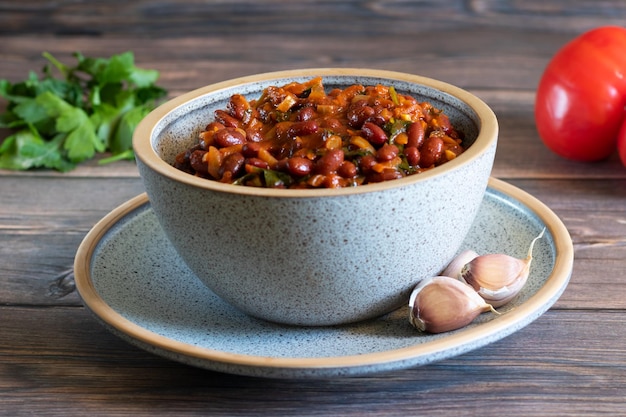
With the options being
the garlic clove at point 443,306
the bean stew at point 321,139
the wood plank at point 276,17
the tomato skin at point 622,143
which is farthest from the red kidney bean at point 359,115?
the wood plank at point 276,17

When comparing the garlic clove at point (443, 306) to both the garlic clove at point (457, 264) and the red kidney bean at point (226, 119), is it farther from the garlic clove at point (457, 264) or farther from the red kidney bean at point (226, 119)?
the red kidney bean at point (226, 119)

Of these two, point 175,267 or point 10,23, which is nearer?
point 175,267

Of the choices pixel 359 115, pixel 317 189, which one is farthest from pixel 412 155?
pixel 317 189

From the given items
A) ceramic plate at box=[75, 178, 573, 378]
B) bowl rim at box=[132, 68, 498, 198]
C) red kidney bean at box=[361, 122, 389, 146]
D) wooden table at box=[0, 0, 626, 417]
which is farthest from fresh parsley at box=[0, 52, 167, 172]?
red kidney bean at box=[361, 122, 389, 146]

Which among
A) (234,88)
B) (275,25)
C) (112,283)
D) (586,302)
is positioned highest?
(234,88)

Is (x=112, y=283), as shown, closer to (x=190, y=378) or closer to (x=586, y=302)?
(x=190, y=378)

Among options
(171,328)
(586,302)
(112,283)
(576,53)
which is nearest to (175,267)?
(112,283)

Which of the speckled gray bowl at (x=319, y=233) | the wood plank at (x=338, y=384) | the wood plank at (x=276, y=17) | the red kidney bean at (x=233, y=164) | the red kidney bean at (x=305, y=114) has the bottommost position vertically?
the wood plank at (x=276, y=17)
